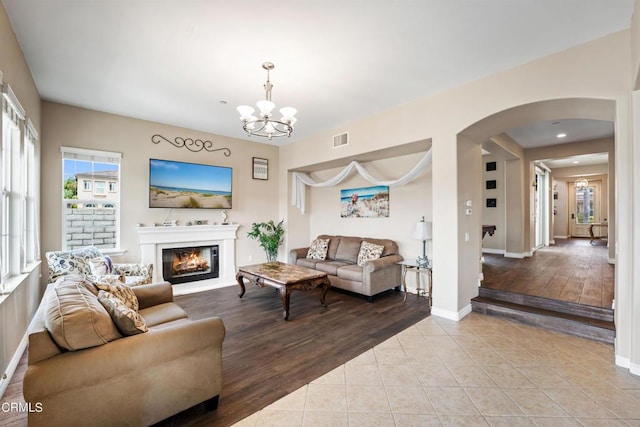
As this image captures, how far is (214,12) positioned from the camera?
90.7 inches

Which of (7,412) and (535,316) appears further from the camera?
(535,316)

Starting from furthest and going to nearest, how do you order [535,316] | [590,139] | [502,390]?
[590,139] < [535,316] < [502,390]

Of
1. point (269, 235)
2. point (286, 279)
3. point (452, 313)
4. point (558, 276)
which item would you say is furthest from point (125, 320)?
point (558, 276)

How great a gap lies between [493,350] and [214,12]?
13.3 ft

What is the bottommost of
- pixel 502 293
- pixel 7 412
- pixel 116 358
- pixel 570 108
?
pixel 7 412

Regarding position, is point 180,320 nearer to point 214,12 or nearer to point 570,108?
point 214,12

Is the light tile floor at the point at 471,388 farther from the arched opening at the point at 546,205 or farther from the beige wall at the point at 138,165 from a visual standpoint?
the beige wall at the point at 138,165

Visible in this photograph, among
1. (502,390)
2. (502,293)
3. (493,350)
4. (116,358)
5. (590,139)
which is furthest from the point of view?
(590,139)

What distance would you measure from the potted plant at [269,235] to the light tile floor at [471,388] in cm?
360

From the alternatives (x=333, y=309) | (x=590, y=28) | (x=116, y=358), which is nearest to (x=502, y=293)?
(x=333, y=309)

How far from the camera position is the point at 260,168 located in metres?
6.37

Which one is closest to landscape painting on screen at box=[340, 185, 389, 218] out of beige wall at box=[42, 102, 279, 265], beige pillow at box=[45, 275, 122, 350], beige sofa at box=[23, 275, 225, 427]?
beige wall at box=[42, 102, 279, 265]

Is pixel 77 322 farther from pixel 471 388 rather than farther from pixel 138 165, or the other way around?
pixel 138 165

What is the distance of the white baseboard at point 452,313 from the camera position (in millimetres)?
3650
